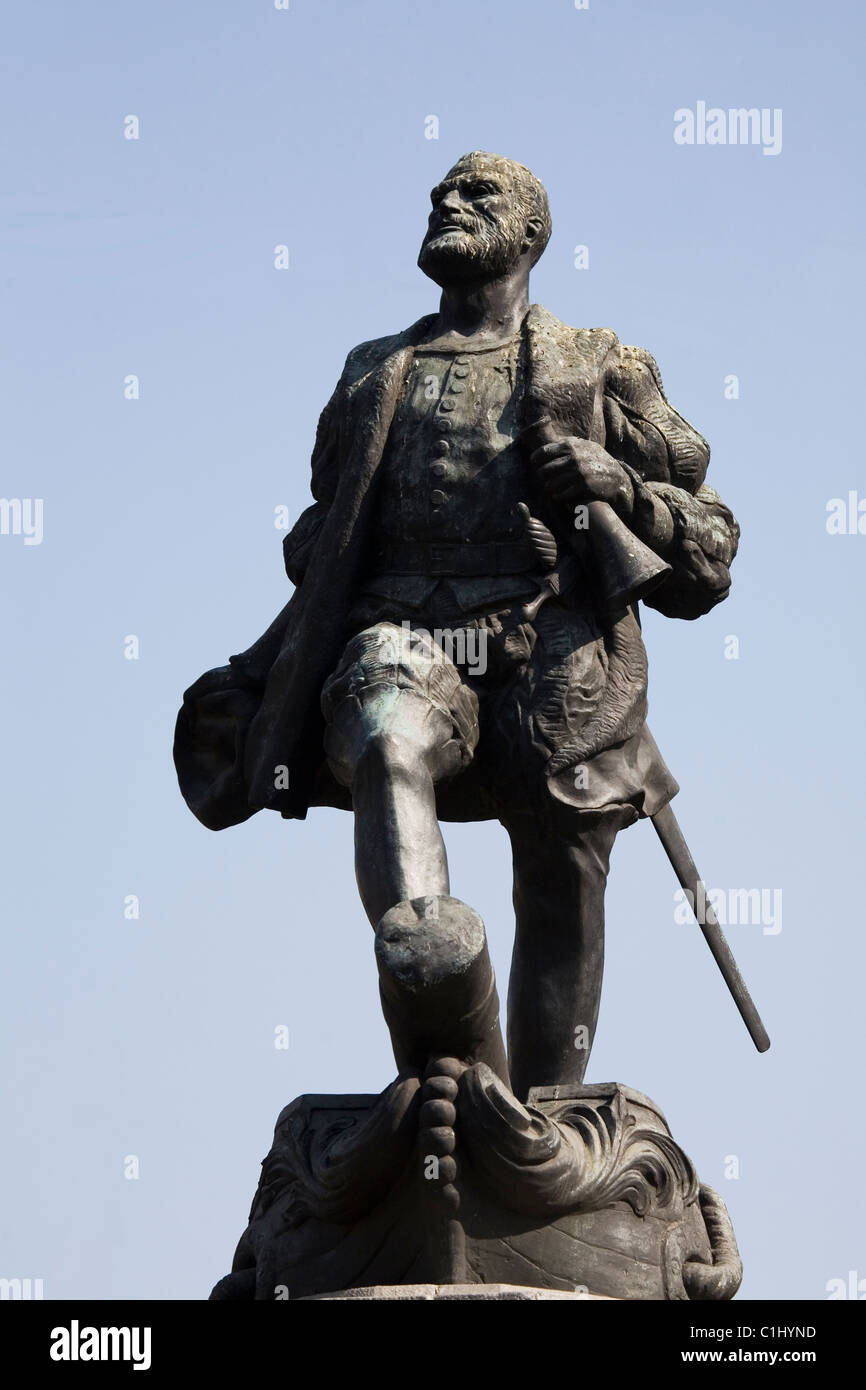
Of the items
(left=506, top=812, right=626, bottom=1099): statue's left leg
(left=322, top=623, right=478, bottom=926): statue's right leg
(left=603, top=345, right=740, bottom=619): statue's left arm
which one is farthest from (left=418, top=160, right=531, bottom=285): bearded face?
(left=506, top=812, right=626, bottom=1099): statue's left leg

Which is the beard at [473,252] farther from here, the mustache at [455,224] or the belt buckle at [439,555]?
the belt buckle at [439,555]

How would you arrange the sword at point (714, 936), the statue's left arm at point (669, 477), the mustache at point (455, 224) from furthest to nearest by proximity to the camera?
the sword at point (714, 936), the mustache at point (455, 224), the statue's left arm at point (669, 477)

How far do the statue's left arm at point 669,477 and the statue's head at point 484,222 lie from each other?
0.59 meters

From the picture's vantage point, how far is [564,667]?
11453 mm

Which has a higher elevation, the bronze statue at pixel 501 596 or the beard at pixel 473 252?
the beard at pixel 473 252

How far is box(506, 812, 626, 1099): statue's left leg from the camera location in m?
11.7

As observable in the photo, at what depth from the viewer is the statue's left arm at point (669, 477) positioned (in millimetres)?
11883

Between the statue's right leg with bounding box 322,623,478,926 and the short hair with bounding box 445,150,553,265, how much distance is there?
71.7 inches

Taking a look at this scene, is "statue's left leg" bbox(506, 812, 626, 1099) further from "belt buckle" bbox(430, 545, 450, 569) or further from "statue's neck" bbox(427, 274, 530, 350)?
"statue's neck" bbox(427, 274, 530, 350)

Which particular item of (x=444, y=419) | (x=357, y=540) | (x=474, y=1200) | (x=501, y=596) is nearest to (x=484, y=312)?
(x=444, y=419)

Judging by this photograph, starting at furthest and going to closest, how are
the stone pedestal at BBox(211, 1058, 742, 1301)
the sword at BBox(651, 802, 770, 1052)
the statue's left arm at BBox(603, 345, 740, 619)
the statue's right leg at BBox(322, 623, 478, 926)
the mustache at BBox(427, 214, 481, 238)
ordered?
1. the sword at BBox(651, 802, 770, 1052)
2. the mustache at BBox(427, 214, 481, 238)
3. the statue's left arm at BBox(603, 345, 740, 619)
4. the statue's right leg at BBox(322, 623, 478, 926)
5. the stone pedestal at BBox(211, 1058, 742, 1301)

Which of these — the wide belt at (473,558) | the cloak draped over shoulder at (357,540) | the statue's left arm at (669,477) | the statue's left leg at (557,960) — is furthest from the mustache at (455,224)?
the statue's left leg at (557,960)
